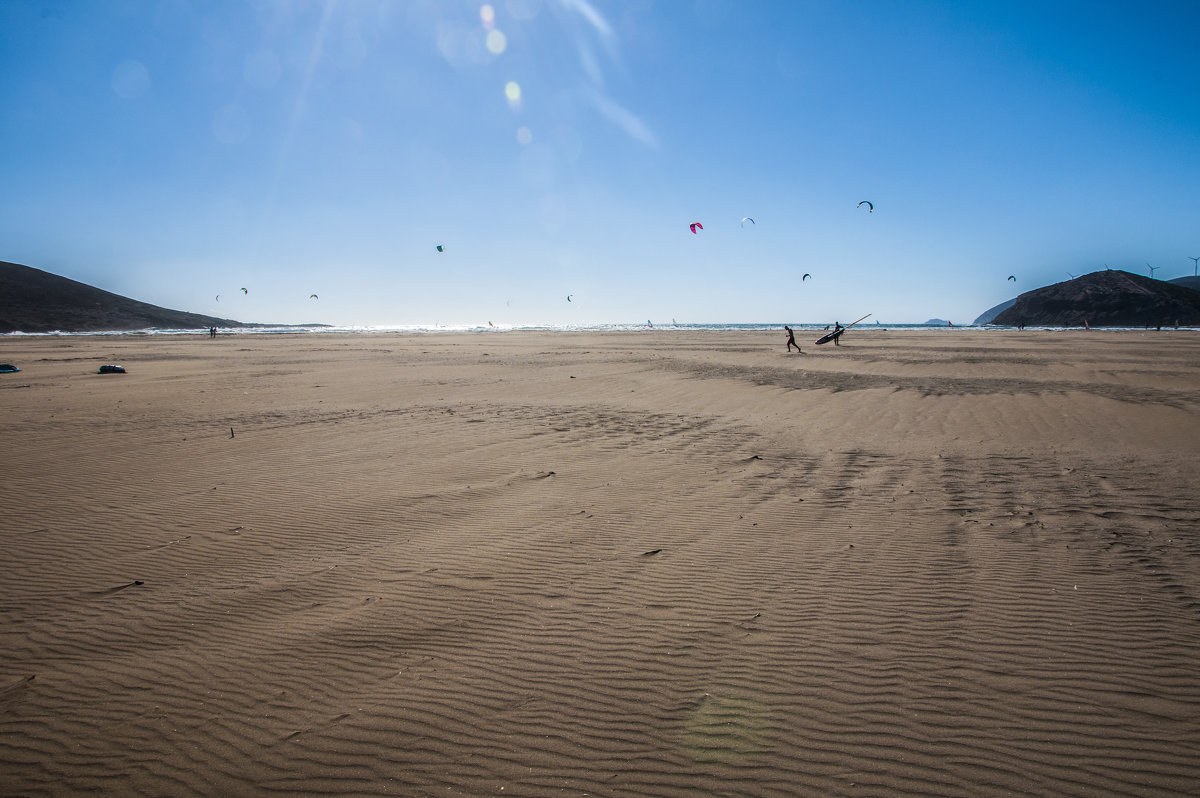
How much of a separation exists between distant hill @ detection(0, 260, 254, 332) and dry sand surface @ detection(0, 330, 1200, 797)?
10164 cm

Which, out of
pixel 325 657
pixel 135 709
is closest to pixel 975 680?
pixel 325 657

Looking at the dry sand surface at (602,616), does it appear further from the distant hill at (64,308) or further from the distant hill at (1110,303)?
the distant hill at (1110,303)

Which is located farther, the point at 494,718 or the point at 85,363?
the point at 85,363

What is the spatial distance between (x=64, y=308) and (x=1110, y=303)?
585 ft

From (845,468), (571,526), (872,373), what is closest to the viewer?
(571,526)

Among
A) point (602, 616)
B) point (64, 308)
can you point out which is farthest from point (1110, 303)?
point (64, 308)

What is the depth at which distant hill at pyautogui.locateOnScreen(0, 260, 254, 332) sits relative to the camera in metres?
81.2

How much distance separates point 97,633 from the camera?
13.7ft

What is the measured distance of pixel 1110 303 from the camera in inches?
3583

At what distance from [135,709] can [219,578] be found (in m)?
1.84

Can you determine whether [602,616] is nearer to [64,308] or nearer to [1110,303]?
[1110,303]

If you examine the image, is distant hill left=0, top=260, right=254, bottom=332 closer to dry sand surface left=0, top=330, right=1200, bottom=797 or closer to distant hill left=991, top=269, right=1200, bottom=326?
dry sand surface left=0, top=330, right=1200, bottom=797

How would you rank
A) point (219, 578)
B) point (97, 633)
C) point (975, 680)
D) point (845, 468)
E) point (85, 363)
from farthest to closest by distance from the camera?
point (85, 363) → point (845, 468) → point (219, 578) → point (97, 633) → point (975, 680)

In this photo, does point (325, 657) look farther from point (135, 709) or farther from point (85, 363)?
point (85, 363)
